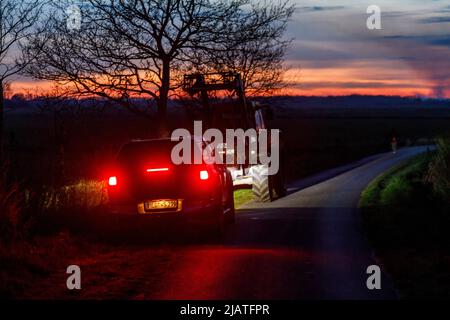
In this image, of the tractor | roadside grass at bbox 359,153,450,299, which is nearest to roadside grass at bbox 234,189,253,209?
the tractor

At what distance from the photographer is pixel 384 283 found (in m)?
10.8

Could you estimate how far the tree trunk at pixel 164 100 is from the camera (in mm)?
22828

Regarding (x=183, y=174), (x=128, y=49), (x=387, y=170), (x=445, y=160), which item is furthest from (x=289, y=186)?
(x=183, y=174)

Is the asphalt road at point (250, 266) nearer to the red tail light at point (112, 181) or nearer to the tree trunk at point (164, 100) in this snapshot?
the red tail light at point (112, 181)

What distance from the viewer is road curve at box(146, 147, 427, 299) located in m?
10.1

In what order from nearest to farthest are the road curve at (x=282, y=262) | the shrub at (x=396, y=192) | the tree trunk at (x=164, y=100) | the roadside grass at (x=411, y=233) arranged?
the road curve at (x=282, y=262) → the roadside grass at (x=411, y=233) → the tree trunk at (x=164, y=100) → the shrub at (x=396, y=192)

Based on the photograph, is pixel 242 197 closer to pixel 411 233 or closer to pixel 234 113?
pixel 234 113

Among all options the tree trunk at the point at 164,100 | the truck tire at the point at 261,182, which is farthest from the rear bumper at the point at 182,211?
the truck tire at the point at 261,182

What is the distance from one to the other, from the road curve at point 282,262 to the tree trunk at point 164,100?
11.9ft

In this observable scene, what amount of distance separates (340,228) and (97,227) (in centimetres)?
503

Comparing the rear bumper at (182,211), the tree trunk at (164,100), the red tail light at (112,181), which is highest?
the tree trunk at (164,100)

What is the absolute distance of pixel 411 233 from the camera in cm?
1605

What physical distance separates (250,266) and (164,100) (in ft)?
38.4

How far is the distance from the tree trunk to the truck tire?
3.14m
